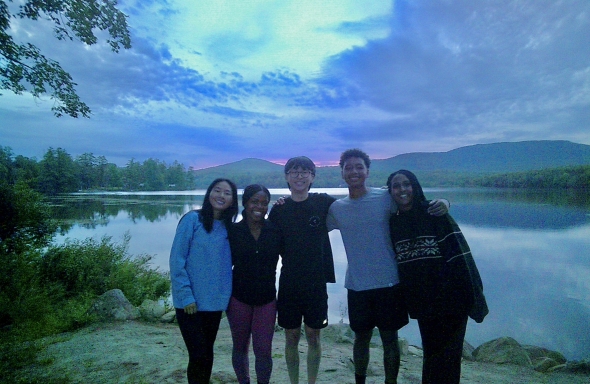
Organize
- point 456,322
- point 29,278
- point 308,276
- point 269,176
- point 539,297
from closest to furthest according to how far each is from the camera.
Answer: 1. point 456,322
2. point 308,276
3. point 29,278
4. point 539,297
5. point 269,176

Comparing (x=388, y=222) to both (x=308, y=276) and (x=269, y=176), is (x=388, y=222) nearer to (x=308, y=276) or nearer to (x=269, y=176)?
(x=308, y=276)

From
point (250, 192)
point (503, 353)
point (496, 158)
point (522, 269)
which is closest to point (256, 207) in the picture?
point (250, 192)

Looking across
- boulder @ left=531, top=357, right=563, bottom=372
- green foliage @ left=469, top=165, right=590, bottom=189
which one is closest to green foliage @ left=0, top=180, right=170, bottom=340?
boulder @ left=531, top=357, right=563, bottom=372

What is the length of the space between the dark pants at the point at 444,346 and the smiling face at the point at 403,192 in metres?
0.91

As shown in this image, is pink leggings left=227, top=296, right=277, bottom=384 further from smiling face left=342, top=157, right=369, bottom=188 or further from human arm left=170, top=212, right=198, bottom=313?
smiling face left=342, top=157, right=369, bottom=188

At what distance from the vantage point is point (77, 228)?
20.3 metres

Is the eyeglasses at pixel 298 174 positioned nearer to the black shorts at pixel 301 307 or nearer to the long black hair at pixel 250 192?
the long black hair at pixel 250 192

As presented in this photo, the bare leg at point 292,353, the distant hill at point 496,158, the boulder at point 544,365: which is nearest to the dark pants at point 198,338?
the bare leg at point 292,353

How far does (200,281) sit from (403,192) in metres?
1.82

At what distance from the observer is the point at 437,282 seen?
238 cm

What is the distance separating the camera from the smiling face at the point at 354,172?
114 inches

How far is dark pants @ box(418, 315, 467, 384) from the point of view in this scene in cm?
236

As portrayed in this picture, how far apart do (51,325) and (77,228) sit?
1793cm

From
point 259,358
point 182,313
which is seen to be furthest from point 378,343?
point 182,313
